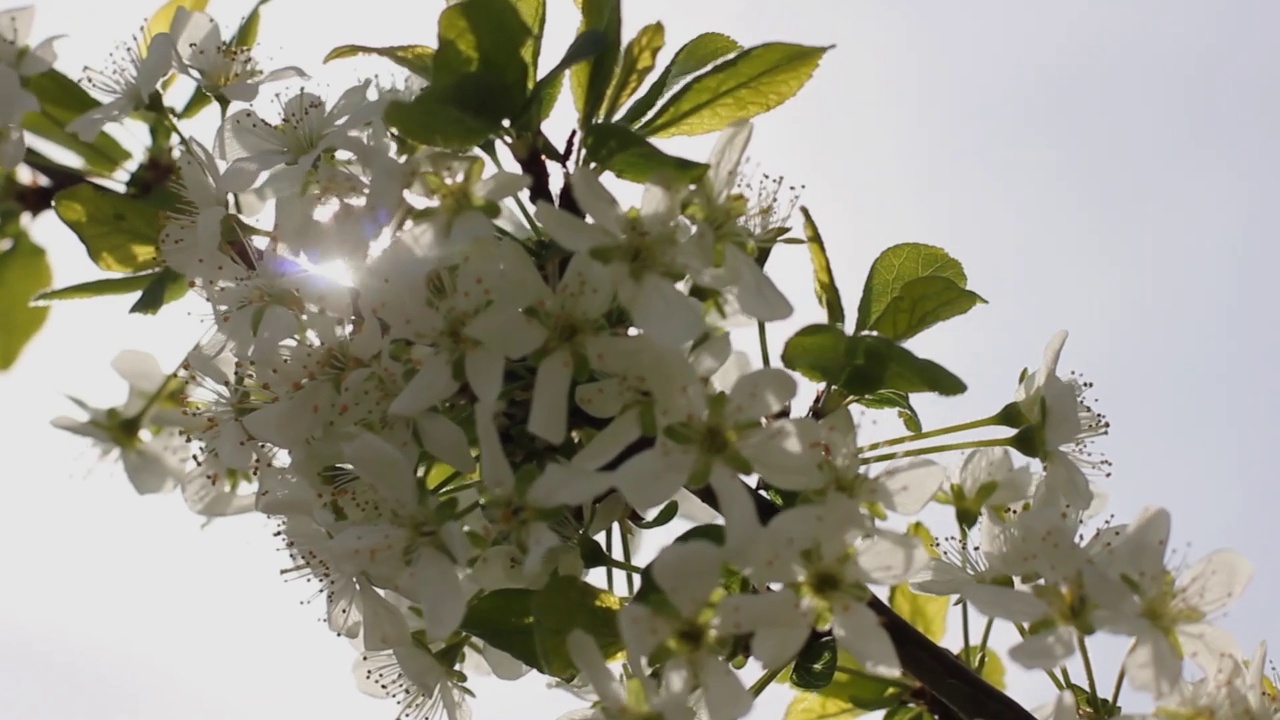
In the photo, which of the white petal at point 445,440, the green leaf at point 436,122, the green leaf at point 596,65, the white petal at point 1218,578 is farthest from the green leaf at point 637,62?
the white petal at point 1218,578

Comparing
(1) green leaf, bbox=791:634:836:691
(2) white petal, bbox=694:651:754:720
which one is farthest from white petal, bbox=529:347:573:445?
(1) green leaf, bbox=791:634:836:691

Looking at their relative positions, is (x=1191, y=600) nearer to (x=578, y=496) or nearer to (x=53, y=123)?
(x=578, y=496)

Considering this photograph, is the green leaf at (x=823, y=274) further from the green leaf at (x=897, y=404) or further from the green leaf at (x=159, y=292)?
the green leaf at (x=159, y=292)

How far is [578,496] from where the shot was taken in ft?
4.21

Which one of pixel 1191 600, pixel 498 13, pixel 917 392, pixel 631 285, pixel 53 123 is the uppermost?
pixel 53 123

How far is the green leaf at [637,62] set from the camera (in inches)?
63.8

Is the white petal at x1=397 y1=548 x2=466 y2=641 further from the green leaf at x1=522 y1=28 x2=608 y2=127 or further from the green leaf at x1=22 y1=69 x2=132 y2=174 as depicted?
the green leaf at x1=22 y1=69 x2=132 y2=174

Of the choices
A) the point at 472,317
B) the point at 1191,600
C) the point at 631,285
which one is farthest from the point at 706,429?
the point at 1191,600

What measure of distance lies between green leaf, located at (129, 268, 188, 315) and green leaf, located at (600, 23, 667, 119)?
0.75m

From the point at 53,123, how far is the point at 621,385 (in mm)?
1240

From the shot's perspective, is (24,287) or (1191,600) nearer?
(1191,600)

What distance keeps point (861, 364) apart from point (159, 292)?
3.64ft

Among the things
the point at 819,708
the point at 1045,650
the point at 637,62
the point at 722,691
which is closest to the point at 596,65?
the point at 637,62

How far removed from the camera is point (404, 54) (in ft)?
5.38
